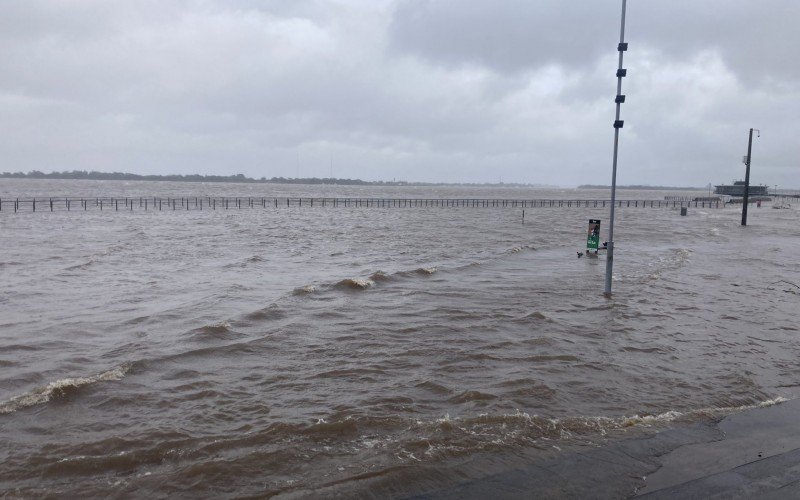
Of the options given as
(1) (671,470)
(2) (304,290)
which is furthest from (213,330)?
(1) (671,470)

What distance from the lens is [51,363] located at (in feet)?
33.8

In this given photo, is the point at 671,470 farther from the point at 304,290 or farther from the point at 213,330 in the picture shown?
the point at 304,290

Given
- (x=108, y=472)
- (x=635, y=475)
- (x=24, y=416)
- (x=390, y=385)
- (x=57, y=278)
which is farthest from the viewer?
(x=57, y=278)

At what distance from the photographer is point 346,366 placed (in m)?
10.3

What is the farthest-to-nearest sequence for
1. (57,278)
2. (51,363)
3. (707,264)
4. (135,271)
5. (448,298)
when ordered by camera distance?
(707,264)
(135,271)
(57,278)
(448,298)
(51,363)

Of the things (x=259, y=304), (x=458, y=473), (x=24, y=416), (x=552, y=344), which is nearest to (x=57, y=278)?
(x=259, y=304)

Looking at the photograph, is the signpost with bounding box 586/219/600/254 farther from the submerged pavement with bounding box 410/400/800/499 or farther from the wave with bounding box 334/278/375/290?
the submerged pavement with bounding box 410/400/800/499

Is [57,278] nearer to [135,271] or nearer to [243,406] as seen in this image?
[135,271]

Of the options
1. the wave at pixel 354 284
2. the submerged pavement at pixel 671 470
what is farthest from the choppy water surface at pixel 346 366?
the submerged pavement at pixel 671 470

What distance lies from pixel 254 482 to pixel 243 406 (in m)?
2.38

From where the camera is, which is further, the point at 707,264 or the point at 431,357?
the point at 707,264

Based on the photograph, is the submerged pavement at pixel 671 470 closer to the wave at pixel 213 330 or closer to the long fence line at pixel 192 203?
the wave at pixel 213 330

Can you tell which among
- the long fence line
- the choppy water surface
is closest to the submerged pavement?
the choppy water surface

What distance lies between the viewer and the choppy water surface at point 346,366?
266 inches
